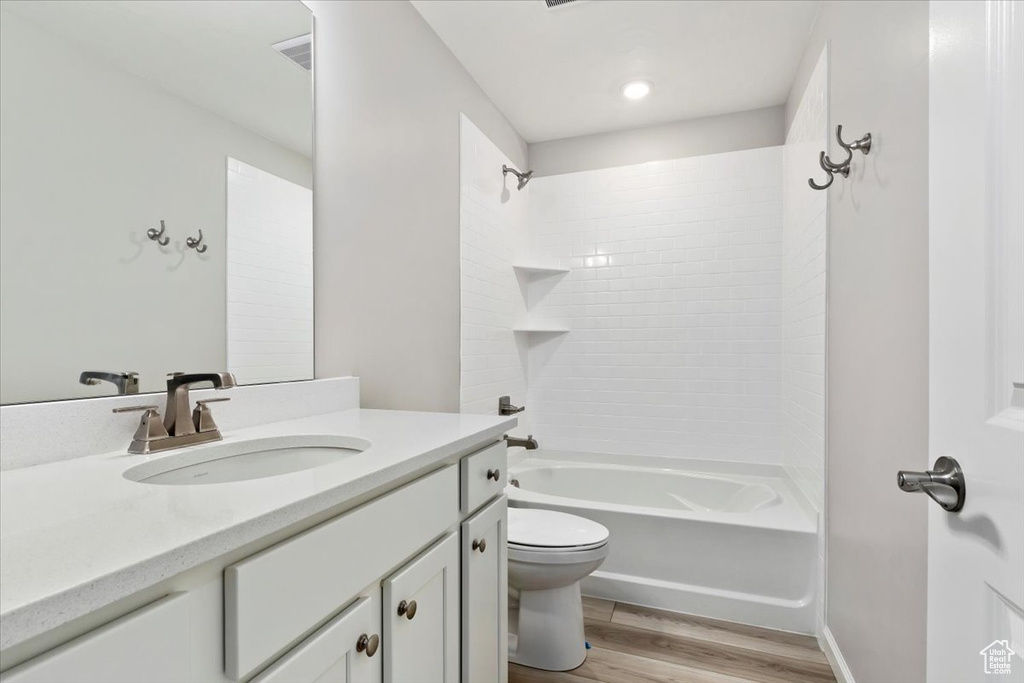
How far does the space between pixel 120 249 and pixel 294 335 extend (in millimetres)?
519

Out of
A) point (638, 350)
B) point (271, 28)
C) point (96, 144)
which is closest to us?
point (96, 144)

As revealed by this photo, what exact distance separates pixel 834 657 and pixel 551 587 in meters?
1.04

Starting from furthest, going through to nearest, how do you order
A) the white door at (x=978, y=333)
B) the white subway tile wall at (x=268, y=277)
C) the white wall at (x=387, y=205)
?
the white wall at (x=387, y=205)
the white subway tile wall at (x=268, y=277)
the white door at (x=978, y=333)

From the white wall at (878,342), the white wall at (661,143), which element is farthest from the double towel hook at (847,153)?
the white wall at (661,143)

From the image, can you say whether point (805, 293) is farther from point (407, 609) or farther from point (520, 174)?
point (407, 609)

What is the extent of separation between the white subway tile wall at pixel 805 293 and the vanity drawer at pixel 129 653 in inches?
83.8

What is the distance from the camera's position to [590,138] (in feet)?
10.8

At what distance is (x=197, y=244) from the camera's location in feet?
3.87

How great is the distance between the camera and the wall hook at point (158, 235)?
1071 mm

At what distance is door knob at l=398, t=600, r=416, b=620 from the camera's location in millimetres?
866

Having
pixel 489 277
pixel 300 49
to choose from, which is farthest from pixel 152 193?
pixel 489 277

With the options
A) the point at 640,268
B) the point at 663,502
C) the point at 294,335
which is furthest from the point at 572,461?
the point at 294,335

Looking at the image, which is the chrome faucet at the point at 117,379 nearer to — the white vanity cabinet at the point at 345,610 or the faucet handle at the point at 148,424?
the faucet handle at the point at 148,424

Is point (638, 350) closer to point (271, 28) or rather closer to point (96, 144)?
point (271, 28)
